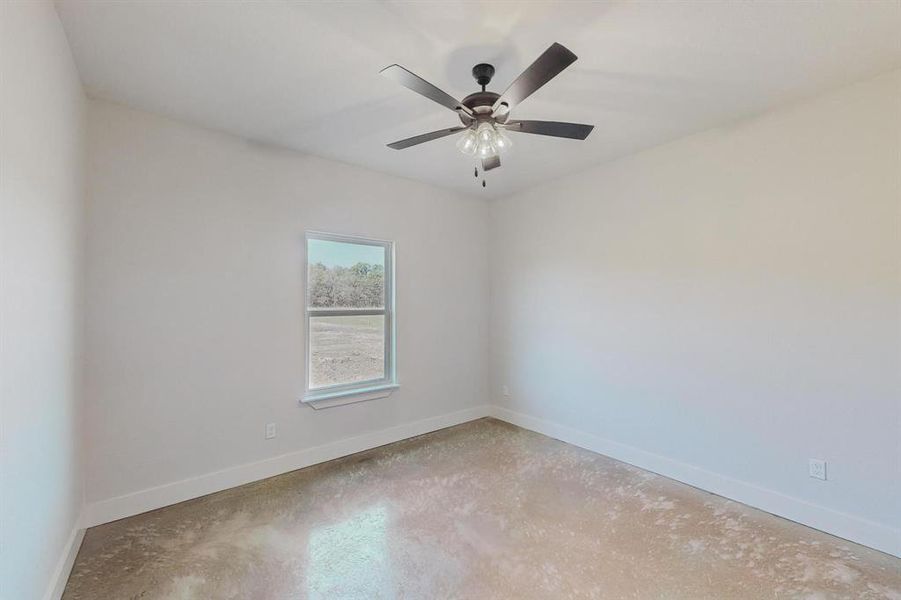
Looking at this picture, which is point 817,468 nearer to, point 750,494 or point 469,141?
point 750,494

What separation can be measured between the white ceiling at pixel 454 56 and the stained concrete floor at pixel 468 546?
2677mm

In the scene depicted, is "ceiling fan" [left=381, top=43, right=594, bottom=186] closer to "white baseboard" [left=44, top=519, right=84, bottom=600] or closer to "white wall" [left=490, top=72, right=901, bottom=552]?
"white wall" [left=490, top=72, right=901, bottom=552]

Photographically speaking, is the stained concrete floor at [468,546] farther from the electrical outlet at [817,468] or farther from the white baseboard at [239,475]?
the electrical outlet at [817,468]

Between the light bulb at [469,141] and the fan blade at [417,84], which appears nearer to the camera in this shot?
the fan blade at [417,84]

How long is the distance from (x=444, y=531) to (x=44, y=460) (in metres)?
1.98

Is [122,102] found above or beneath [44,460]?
above

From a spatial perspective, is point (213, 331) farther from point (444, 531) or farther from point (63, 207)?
point (444, 531)

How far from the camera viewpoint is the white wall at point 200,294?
2.48 metres

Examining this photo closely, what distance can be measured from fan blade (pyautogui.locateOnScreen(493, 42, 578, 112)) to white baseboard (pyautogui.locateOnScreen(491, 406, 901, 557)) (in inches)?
117

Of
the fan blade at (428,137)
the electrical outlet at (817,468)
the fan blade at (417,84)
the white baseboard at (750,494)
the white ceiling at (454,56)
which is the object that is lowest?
the white baseboard at (750,494)

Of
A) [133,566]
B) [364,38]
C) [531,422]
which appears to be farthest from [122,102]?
[531,422]

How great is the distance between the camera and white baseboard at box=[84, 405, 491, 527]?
246cm

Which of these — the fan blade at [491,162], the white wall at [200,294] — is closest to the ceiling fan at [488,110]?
the fan blade at [491,162]

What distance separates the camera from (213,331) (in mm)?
2873
